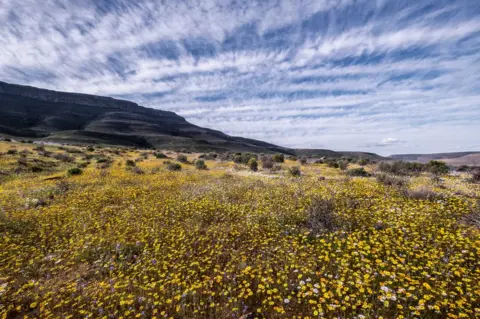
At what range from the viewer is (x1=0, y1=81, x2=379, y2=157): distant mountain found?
319 feet

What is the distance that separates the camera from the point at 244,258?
4.96 meters

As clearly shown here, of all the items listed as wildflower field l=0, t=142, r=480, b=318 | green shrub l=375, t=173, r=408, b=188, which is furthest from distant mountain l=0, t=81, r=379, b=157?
wildflower field l=0, t=142, r=480, b=318

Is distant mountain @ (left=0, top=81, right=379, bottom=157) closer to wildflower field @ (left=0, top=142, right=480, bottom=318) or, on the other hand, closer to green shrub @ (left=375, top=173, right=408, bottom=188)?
green shrub @ (left=375, top=173, right=408, bottom=188)

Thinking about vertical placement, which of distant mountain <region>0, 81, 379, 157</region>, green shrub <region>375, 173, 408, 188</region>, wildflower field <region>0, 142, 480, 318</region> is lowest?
wildflower field <region>0, 142, 480, 318</region>

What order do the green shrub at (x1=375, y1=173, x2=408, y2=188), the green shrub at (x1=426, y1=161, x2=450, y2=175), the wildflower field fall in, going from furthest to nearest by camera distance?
the green shrub at (x1=426, y1=161, x2=450, y2=175), the green shrub at (x1=375, y1=173, x2=408, y2=188), the wildflower field

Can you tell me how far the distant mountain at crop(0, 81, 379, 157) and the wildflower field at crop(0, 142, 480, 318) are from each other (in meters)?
83.5

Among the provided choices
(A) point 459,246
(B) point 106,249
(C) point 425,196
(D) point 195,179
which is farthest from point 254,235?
(D) point 195,179

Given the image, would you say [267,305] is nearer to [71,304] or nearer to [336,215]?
[71,304]

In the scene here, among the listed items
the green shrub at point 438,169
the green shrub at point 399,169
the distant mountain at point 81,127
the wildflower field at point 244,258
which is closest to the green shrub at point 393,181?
the wildflower field at point 244,258

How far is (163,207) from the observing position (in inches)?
347

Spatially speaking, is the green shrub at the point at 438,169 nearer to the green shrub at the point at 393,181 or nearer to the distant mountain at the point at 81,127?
the green shrub at the point at 393,181

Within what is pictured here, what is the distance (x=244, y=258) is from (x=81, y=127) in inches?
6462

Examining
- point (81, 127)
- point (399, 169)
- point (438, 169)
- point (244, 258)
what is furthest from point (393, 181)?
point (81, 127)

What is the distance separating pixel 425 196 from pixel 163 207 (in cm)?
1029
